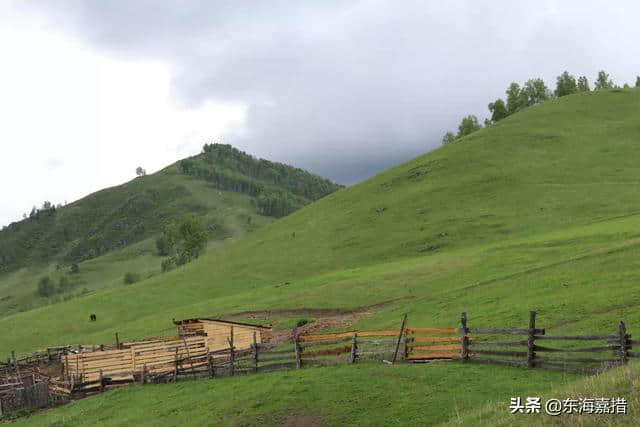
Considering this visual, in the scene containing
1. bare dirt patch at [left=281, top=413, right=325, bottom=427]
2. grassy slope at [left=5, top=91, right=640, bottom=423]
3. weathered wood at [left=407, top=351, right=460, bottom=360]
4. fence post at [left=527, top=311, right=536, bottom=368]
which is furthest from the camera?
grassy slope at [left=5, top=91, right=640, bottom=423]

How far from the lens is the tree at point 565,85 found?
163 m

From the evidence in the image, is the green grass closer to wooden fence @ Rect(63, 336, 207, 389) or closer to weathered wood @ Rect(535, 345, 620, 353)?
weathered wood @ Rect(535, 345, 620, 353)

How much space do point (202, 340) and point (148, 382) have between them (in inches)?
311

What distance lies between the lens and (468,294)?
1666 inches

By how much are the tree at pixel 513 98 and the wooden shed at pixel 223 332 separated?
126636 mm

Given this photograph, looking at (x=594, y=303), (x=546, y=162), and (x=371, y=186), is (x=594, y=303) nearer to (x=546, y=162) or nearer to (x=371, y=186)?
(x=546, y=162)

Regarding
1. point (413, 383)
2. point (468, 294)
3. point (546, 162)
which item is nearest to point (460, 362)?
point (413, 383)

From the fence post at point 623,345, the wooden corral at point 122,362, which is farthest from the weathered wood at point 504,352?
the wooden corral at point 122,362

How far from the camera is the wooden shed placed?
4616cm

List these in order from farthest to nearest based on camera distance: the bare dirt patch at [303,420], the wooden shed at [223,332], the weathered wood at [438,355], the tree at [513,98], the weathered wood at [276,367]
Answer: the tree at [513,98], the wooden shed at [223,332], the weathered wood at [276,367], the weathered wood at [438,355], the bare dirt patch at [303,420]

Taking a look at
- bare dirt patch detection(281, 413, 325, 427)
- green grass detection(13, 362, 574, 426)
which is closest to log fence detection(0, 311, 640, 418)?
green grass detection(13, 362, 574, 426)

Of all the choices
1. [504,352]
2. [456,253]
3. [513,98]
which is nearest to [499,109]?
[513,98]

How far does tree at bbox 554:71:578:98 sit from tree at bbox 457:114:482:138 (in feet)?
79.2

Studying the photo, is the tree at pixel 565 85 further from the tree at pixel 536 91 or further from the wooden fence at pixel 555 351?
the wooden fence at pixel 555 351
